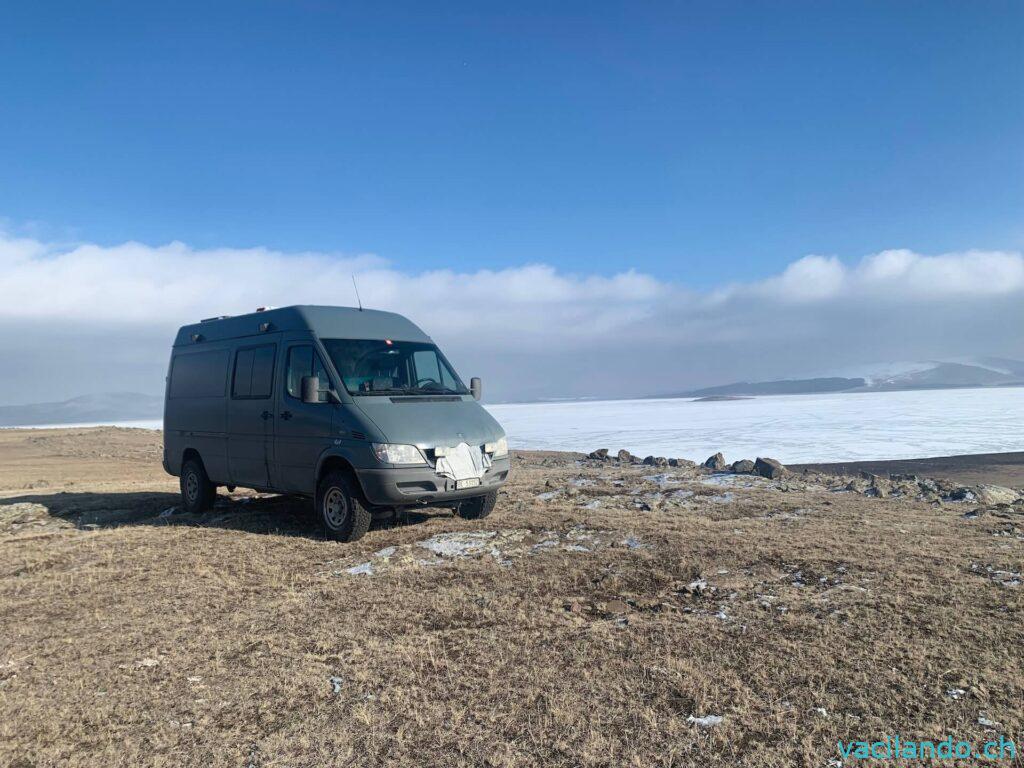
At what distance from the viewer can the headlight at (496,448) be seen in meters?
8.01

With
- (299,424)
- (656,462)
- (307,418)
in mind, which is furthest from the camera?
(656,462)

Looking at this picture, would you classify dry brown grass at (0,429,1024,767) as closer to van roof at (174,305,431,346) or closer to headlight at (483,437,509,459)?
headlight at (483,437,509,459)

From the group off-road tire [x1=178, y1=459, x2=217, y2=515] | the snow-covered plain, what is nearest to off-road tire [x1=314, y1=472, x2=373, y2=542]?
off-road tire [x1=178, y1=459, x2=217, y2=515]

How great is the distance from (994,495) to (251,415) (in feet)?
41.9

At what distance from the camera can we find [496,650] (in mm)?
4477

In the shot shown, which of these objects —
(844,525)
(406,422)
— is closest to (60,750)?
(406,422)

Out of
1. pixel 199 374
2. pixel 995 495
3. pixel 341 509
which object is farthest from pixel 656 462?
pixel 341 509

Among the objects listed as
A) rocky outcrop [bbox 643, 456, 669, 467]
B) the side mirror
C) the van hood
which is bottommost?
rocky outcrop [bbox 643, 456, 669, 467]

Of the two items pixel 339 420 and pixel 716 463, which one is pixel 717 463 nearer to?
pixel 716 463

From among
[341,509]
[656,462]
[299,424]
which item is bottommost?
[656,462]

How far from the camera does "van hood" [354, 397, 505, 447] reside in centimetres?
740

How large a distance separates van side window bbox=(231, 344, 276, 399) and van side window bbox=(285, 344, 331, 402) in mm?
383

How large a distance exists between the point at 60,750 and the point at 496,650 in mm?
2471

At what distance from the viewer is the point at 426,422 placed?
7668 millimetres
